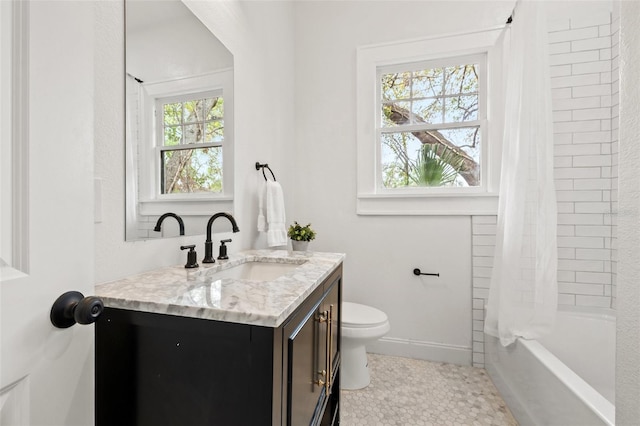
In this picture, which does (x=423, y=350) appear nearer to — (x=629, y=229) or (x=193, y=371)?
(x=629, y=229)

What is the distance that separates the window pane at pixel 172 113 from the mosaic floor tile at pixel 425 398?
5.38 ft

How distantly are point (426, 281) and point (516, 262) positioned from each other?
677mm

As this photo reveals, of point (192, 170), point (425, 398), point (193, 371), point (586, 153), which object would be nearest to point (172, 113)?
point (192, 170)

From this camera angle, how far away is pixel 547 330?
1.51 meters

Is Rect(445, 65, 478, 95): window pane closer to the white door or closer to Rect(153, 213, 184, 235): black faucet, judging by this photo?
Rect(153, 213, 184, 235): black faucet

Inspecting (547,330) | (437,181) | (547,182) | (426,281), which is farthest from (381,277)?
(547,182)

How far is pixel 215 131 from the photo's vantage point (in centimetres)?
139

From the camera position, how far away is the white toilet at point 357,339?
1.70 metres

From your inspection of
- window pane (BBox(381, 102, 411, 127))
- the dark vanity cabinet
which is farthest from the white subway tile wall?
the dark vanity cabinet

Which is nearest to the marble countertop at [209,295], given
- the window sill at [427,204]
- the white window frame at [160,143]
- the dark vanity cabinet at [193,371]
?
the dark vanity cabinet at [193,371]

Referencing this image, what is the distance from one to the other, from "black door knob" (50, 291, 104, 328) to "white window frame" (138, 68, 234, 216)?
1.62ft

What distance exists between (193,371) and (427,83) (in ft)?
7.89

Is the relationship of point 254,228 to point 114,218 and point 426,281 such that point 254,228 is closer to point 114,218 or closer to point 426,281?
point 114,218

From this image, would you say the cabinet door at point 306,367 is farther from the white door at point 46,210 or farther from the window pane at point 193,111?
the window pane at point 193,111
